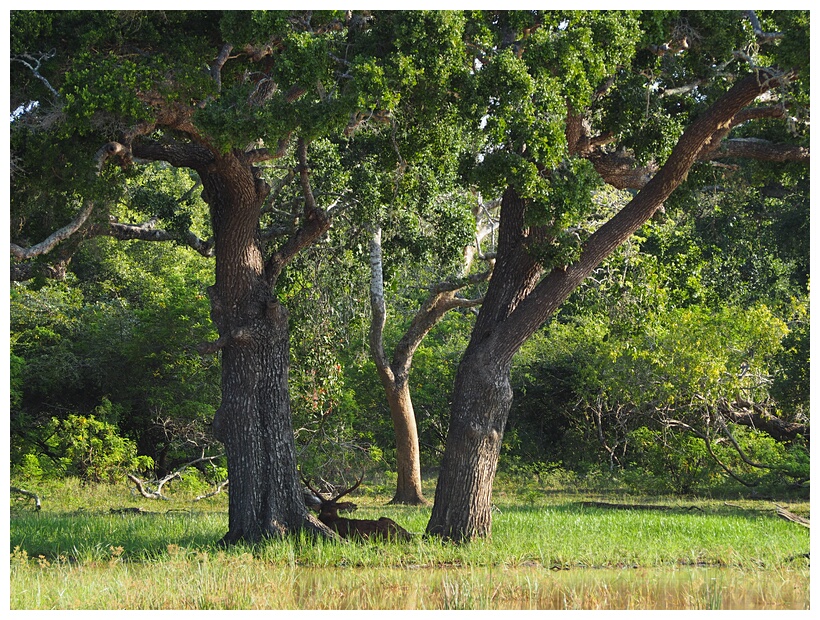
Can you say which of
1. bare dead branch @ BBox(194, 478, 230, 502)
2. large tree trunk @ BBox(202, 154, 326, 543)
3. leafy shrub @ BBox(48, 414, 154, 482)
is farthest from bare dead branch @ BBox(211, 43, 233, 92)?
leafy shrub @ BBox(48, 414, 154, 482)

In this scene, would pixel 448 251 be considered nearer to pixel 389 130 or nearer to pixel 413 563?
pixel 389 130

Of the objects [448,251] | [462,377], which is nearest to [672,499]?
[448,251]

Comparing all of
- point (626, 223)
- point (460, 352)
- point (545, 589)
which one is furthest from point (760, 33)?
point (460, 352)

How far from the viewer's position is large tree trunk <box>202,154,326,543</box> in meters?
10.9

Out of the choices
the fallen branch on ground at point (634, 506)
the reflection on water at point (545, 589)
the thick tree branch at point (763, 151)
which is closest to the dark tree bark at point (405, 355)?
the fallen branch on ground at point (634, 506)

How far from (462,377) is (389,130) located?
2965 millimetres

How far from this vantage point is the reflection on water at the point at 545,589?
7.53 m

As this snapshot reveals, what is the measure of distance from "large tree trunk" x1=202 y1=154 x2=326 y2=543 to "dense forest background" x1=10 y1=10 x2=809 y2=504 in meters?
1.95

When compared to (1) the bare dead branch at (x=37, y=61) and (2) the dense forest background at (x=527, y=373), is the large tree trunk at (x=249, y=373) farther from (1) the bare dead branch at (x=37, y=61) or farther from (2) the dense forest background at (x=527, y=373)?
(2) the dense forest background at (x=527, y=373)

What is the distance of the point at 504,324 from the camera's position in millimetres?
11039

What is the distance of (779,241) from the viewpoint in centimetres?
1997

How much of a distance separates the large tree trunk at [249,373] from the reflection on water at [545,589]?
199 centimetres

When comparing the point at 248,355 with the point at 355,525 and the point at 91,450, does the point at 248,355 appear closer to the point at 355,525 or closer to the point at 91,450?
the point at 355,525

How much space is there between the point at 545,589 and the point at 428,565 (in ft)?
5.88
